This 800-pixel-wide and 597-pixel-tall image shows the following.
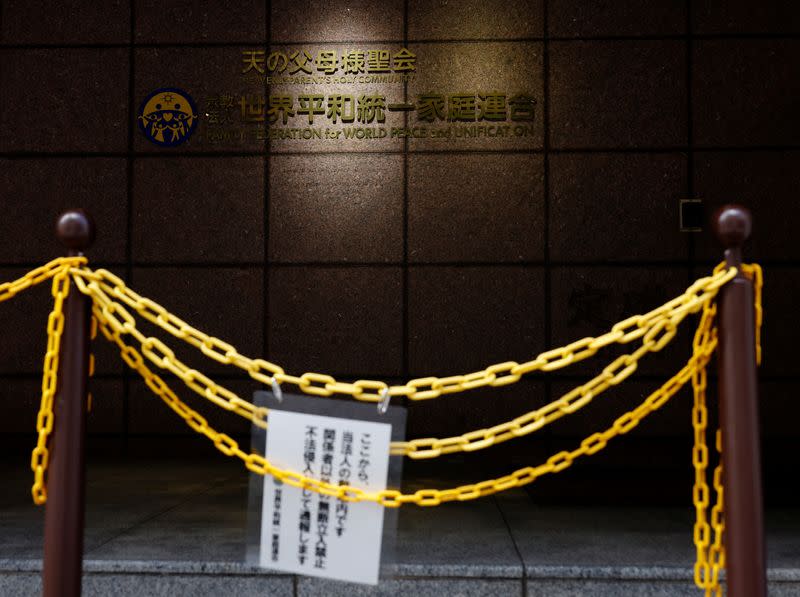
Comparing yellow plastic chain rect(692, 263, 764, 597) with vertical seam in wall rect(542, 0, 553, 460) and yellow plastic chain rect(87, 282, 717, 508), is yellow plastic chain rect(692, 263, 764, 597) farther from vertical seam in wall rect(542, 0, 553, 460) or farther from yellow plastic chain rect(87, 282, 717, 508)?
vertical seam in wall rect(542, 0, 553, 460)

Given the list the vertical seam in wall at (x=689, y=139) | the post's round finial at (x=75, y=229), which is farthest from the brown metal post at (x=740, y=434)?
the vertical seam in wall at (x=689, y=139)

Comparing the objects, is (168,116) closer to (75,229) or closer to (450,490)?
(75,229)

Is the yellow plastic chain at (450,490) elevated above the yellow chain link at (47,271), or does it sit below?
below

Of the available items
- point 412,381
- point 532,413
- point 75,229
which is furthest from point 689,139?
point 75,229

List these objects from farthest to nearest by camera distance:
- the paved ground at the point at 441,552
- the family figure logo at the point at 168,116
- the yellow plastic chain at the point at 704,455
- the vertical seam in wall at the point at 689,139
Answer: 1. the family figure logo at the point at 168,116
2. the vertical seam in wall at the point at 689,139
3. the paved ground at the point at 441,552
4. the yellow plastic chain at the point at 704,455

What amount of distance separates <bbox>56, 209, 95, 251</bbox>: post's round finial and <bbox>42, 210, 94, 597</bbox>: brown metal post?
0.34 feet

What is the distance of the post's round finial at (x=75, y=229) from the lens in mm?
1508

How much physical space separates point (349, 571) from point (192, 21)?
13.6 ft

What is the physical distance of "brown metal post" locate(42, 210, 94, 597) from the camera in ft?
4.86

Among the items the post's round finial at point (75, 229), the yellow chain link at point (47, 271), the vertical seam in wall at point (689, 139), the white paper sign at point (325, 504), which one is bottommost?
the white paper sign at point (325, 504)

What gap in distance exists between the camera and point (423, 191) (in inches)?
183

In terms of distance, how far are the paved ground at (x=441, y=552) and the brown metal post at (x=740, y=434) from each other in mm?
771

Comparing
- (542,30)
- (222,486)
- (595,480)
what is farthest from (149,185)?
(595,480)

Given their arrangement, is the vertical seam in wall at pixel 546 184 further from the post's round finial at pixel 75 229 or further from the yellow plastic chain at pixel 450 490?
the post's round finial at pixel 75 229
